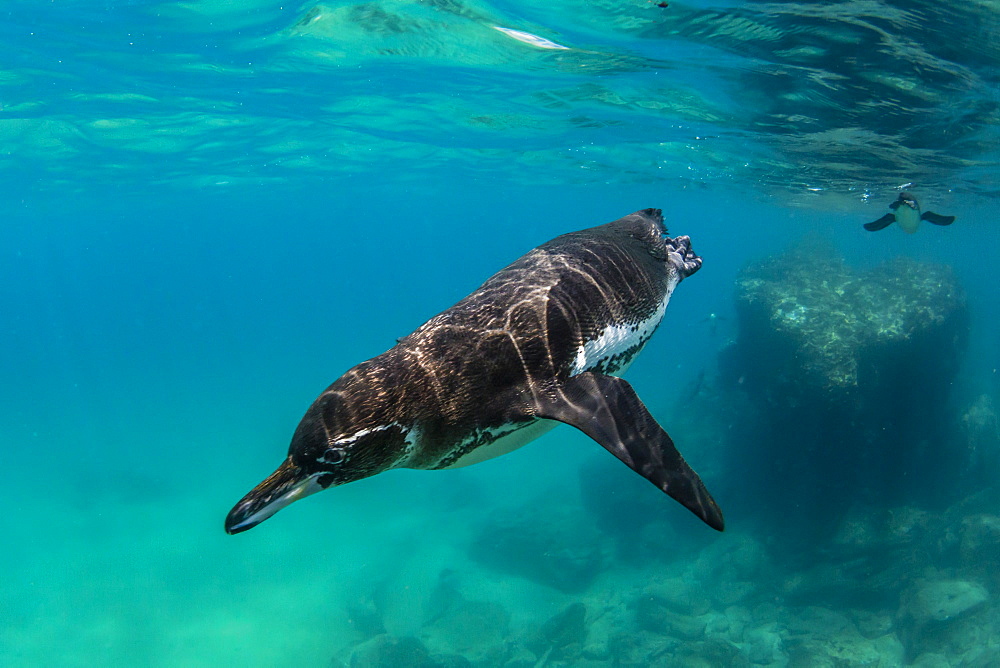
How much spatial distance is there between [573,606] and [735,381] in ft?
27.3

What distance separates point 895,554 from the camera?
12398 mm

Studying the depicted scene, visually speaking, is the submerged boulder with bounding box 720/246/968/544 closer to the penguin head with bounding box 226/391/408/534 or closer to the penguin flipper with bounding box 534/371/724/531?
the penguin flipper with bounding box 534/371/724/531

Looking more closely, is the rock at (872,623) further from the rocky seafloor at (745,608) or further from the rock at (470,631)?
the rock at (470,631)

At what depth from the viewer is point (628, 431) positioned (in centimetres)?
253

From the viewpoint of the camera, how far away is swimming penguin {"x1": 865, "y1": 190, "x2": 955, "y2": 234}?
13920 millimetres

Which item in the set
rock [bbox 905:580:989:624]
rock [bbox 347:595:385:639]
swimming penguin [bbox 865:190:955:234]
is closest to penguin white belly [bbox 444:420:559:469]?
rock [bbox 347:595:385:639]

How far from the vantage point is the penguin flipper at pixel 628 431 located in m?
2.40

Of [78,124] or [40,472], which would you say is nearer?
[78,124]

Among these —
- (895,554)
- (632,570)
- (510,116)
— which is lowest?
(632,570)

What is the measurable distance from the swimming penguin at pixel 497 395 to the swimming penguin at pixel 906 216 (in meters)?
13.5

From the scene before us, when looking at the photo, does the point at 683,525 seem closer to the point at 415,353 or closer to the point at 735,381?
the point at 735,381

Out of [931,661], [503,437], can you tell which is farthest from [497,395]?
[931,661]

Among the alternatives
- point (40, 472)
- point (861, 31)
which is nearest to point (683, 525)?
point (861, 31)

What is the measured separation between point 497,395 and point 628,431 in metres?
0.61
